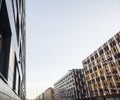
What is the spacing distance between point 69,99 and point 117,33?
6298 cm

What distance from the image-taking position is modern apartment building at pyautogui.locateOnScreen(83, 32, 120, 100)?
48447 mm

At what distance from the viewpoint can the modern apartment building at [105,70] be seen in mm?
48447

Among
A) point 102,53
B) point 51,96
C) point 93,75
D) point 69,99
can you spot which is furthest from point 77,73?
point 51,96

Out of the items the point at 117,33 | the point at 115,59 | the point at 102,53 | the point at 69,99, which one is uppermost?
the point at 117,33

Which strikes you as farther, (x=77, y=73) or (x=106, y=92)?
(x=77, y=73)

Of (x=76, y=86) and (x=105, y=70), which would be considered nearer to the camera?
(x=105, y=70)

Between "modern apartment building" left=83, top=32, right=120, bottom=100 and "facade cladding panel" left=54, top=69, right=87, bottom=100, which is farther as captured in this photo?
"facade cladding panel" left=54, top=69, right=87, bottom=100

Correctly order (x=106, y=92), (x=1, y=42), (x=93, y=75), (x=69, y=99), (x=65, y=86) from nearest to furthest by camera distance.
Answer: (x=1, y=42)
(x=106, y=92)
(x=93, y=75)
(x=69, y=99)
(x=65, y=86)

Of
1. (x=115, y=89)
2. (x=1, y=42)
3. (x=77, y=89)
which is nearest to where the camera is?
(x=1, y=42)

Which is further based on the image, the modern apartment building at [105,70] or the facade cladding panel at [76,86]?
the facade cladding panel at [76,86]

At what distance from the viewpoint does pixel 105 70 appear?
180ft

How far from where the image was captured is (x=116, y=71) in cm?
4894

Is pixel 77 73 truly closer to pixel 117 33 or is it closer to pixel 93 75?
pixel 93 75

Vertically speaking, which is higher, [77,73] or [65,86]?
[77,73]
